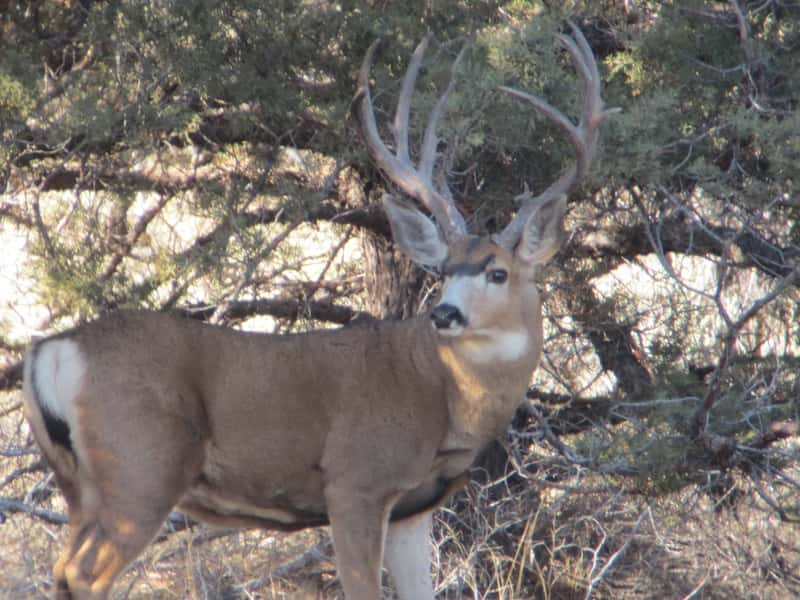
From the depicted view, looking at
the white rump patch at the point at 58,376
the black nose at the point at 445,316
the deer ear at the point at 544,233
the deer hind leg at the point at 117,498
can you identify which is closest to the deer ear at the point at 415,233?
the deer ear at the point at 544,233

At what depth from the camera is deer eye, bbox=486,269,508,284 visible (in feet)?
20.0

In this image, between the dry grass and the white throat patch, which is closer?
the white throat patch

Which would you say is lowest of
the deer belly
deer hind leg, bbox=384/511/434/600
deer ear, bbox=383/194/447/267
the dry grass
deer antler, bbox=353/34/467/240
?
the dry grass

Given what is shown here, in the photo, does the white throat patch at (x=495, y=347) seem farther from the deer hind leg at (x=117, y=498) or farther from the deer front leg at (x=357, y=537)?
the deer hind leg at (x=117, y=498)

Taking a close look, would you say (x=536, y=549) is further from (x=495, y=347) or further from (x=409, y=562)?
(x=495, y=347)

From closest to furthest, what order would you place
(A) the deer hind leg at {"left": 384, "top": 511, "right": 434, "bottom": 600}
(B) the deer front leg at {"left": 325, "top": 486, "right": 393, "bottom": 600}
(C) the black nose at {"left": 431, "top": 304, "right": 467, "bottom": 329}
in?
(C) the black nose at {"left": 431, "top": 304, "right": 467, "bottom": 329}
(B) the deer front leg at {"left": 325, "top": 486, "right": 393, "bottom": 600}
(A) the deer hind leg at {"left": 384, "top": 511, "right": 434, "bottom": 600}

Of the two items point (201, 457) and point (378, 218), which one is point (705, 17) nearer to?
point (378, 218)

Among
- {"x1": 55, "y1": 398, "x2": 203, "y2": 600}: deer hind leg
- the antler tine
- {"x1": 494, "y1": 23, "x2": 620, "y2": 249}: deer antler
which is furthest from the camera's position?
the antler tine

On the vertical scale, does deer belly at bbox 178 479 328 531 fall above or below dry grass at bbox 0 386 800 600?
above

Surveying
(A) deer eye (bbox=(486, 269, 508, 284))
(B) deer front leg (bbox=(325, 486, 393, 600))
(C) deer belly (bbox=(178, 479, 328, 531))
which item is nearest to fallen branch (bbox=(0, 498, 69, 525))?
(C) deer belly (bbox=(178, 479, 328, 531))

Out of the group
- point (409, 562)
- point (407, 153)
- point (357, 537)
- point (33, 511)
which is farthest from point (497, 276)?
point (33, 511)

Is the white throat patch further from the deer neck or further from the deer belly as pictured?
the deer belly

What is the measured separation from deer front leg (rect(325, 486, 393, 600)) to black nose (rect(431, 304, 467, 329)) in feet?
2.96

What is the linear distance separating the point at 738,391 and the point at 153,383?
11.9 ft
